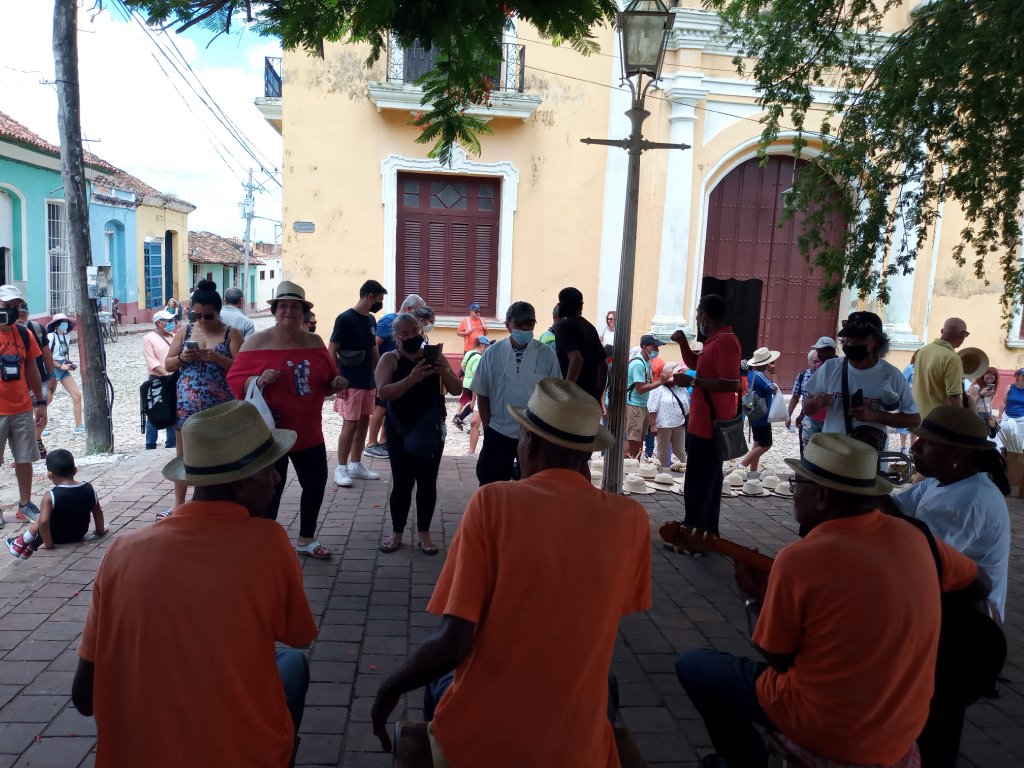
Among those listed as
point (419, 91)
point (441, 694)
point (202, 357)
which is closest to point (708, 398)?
point (441, 694)

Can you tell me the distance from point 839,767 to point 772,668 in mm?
311

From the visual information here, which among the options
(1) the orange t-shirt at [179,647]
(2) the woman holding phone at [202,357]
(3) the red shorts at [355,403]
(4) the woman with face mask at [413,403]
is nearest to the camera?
(1) the orange t-shirt at [179,647]

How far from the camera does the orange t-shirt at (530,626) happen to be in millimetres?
1904

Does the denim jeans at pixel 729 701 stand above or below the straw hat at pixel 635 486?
above

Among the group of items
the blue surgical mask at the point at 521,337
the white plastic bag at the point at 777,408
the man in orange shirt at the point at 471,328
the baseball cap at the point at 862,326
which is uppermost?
the baseball cap at the point at 862,326

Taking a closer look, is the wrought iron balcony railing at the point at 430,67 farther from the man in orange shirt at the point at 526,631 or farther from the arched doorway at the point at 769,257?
the man in orange shirt at the point at 526,631

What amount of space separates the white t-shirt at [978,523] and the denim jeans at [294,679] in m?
2.43

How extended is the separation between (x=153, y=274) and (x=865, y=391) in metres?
30.8

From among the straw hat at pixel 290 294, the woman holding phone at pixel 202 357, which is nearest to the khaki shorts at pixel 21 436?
the woman holding phone at pixel 202 357

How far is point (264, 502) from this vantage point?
2188 millimetres

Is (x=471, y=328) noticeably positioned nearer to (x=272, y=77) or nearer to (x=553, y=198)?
(x=553, y=198)

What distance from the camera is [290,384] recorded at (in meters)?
4.46

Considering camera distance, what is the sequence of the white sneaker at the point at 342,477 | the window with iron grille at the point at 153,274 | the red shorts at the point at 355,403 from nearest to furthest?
the red shorts at the point at 355,403 → the white sneaker at the point at 342,477 → the window with iron grille at the point at 153,274

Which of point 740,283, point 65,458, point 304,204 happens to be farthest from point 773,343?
point 65,458
